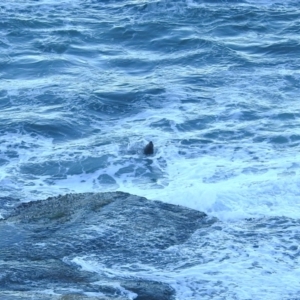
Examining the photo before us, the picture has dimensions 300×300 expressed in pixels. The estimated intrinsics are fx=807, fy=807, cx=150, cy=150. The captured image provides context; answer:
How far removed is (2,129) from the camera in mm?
13648

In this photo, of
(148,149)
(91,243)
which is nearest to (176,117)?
(148,149)

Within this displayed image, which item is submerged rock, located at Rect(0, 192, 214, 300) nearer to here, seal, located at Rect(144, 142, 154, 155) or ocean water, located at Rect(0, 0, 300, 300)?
ocean water, located at Rect(0, 0, 300, 300)

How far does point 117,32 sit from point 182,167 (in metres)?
8.74

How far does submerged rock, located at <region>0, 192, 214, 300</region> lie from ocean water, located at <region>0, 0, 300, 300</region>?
0.67ft

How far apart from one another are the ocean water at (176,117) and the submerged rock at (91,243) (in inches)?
8.1

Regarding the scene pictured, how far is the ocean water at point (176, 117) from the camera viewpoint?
351 inches

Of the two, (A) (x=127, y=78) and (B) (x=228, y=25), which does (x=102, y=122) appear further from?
(B) (x=228, y=25)

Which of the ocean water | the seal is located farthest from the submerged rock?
the seal

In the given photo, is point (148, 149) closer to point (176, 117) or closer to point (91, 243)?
point (176, 117)

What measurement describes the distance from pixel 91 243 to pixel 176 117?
19.5ft

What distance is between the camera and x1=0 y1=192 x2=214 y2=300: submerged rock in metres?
7.62

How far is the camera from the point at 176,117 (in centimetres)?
1425

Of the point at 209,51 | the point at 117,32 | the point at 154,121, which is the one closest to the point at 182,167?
the point at 154,121

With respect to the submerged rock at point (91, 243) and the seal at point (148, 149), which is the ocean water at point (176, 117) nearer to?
the seal at point (148, 149)
